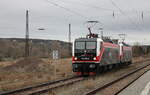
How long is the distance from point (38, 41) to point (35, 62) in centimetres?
11469

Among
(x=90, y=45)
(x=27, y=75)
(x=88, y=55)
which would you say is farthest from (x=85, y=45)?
(x=27, y=75)

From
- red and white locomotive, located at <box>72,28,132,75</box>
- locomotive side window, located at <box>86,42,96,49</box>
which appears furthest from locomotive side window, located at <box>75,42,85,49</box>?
locomotive side window, located at <box>86,42,96,49</box>

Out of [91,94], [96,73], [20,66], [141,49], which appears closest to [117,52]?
[96,73]

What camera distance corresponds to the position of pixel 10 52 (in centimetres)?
8300

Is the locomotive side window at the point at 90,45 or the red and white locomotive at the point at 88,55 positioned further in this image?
the locomotive side window at the point at 90,45

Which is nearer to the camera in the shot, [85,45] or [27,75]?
[85,45]

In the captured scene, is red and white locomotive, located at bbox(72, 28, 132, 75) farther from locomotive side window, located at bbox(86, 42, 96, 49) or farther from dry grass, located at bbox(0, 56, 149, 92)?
dry grass, located at bbox(0, 56, 149, 92)

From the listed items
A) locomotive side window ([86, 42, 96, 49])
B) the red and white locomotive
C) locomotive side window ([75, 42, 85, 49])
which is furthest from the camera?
locomotive side window ([75, 42, 85, 49])

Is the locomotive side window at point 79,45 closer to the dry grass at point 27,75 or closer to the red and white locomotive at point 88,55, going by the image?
the red and white locomotive at point 88,55

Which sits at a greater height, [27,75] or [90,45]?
[90,45]

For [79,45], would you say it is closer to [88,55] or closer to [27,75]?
[88,55]

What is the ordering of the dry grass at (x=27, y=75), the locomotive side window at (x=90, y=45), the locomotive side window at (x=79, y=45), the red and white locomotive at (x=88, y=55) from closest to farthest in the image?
1. the dry grass at (x=27, y=75)
2. the red and white locomotive at (x=88, y=55)
3. the locomotive side window at (x=90, y=45)
4. the locomotive side window at (x=79, y=45)

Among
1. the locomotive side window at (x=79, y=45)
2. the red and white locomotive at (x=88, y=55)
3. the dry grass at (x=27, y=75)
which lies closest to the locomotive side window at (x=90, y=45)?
the red and white locomotive at (x=88, y=55)

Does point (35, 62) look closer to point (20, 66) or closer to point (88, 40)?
point (20, 66)
